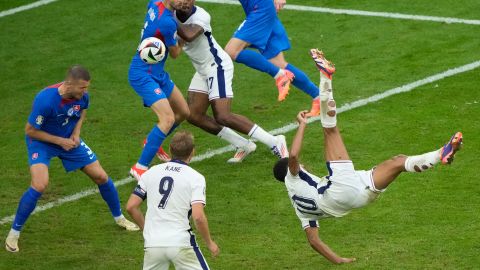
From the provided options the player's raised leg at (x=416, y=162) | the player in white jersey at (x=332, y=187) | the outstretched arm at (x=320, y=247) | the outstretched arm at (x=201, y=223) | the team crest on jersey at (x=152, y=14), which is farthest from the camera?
the team crest on jersey at (x=152, y=14)

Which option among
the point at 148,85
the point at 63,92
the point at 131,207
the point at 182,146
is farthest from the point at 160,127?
the point at 182,146

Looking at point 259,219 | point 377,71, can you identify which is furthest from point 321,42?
point 259,219

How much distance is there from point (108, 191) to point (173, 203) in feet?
A: 9.50

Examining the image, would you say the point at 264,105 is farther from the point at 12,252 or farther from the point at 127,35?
the point at 12,252

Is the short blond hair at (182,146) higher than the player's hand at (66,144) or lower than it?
higher

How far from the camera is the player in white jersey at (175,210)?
9359 mm

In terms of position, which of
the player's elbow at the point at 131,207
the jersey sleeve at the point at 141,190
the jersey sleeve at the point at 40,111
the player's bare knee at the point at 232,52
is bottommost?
the player's bare knee at the point at 232,52

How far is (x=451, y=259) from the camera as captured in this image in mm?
10969

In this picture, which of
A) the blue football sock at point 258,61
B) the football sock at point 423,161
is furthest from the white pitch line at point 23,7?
the football sock at point 423,161

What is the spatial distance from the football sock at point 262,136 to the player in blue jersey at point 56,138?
239 cm

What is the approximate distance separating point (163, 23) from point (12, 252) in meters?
3.26

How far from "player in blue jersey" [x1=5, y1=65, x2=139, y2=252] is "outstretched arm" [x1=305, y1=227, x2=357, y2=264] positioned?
8.00 ft

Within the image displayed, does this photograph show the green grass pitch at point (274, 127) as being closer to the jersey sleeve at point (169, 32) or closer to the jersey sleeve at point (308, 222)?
the jersey sleeve at point (308, 222)

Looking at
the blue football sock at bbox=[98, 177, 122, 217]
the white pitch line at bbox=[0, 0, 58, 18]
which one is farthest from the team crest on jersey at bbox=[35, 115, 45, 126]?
the white pitch line at bbox=[0, 0, 58, 18]
